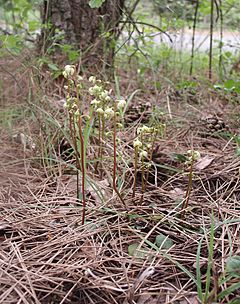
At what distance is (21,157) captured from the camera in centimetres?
204

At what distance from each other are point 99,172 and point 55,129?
44 cm

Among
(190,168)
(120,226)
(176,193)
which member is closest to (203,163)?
(176,193)

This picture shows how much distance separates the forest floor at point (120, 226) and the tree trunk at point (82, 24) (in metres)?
0.90

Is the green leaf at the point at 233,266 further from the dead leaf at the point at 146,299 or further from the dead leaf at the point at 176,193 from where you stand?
the dead leaf at the point at 176,193

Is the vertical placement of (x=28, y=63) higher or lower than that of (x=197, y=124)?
higher

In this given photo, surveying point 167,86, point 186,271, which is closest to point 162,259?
point 186,271

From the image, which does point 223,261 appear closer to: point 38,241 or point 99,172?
point 38,241

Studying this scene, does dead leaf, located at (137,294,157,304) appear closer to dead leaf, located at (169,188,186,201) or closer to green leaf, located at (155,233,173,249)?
green leaf, located at (155,233,173,249)

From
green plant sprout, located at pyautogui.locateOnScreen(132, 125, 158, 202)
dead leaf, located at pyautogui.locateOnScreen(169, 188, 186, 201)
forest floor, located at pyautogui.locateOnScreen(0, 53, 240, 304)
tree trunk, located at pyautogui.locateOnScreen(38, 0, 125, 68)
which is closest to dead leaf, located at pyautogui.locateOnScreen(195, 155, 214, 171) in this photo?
forest floor, located at pyautogui.locateOnScreen(0, 53, 240, 304)

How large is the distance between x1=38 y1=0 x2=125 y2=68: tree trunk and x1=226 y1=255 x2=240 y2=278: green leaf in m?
2.22

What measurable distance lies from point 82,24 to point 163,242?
2324 millimetres

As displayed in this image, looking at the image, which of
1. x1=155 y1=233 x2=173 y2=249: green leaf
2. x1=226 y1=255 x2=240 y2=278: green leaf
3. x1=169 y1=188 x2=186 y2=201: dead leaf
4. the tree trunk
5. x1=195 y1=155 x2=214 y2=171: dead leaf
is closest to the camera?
x1=226 y1=255 x2=240 y2=278: green leaf

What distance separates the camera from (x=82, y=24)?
3.18m

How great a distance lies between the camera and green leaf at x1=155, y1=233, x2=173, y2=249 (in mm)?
1378
